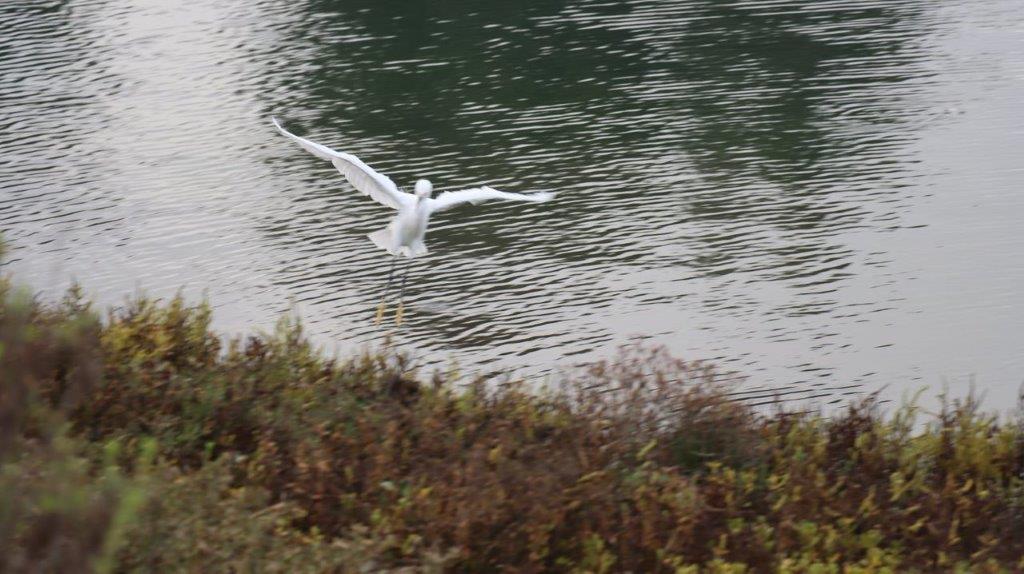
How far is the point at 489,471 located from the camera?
25.7 feet

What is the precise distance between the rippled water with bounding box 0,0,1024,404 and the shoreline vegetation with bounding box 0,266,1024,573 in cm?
295

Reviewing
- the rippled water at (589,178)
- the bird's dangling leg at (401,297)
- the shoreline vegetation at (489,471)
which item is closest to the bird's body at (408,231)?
the bird's dangling leg at (401,297)

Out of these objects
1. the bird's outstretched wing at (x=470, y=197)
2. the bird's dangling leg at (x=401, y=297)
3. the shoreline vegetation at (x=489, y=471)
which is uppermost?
the bird's outstretched wing at (x=470, y=197)

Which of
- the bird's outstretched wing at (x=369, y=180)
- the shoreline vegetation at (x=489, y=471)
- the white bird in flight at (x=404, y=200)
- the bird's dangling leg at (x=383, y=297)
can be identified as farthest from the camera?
the bird's dangling leg at (x=383, y=297)

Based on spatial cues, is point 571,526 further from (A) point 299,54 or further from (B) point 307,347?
(A) point 299,54

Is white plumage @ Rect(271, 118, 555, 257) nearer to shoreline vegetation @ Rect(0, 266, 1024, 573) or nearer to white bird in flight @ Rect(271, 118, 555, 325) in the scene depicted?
white bird in flight @ Rect(271, 118, 555, 325)

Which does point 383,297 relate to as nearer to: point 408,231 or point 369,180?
point 408,231

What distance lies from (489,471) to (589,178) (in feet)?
41.9

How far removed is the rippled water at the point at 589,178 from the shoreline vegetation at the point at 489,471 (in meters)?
2.95

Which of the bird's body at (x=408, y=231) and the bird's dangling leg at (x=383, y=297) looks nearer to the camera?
the bird's body at (x=408, y=231)

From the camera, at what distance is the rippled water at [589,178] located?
14.3 meters

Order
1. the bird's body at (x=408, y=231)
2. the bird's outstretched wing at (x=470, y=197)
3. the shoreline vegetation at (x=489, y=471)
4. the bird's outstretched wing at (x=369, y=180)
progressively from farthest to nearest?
the bird's body at (x=408, y=231)
the bird's outstretched wing at (x=369, y=180)
the bird's outstretched wing at (x=470, y=197)
the shoreline vegetation at (x=489, y=471)

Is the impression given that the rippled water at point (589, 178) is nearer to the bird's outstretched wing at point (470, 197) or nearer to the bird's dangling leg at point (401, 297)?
the bird's dangling leg at point (401, 297)

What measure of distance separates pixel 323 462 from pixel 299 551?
1.57m
